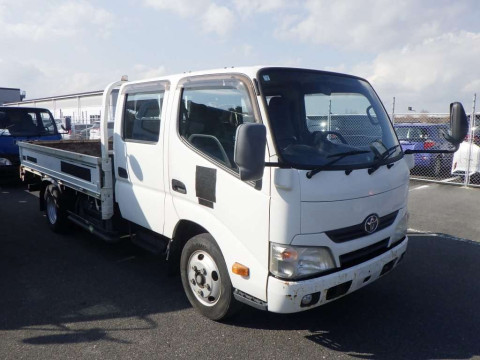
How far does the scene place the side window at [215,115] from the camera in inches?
119

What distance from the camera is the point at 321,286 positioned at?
2.77m

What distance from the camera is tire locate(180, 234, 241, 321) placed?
3158 millimetres

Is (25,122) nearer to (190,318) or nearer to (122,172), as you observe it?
(122,172)

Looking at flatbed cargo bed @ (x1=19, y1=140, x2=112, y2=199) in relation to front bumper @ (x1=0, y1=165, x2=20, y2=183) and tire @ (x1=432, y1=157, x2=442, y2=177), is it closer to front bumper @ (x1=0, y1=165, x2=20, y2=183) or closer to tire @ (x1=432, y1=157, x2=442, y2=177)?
front bumper @ (x1=0, y1=165, x2=20, y2=183)

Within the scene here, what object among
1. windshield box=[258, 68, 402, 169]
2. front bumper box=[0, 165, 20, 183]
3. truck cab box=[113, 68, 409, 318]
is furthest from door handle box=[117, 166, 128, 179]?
front bumper box=[0, 165, 20, 183]

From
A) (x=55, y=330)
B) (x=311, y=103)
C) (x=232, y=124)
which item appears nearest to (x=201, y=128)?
(x=232, y=124)

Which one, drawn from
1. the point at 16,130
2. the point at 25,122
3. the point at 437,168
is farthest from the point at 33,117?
the point at 437,168

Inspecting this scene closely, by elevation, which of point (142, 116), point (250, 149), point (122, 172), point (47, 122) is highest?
point (142, 116)

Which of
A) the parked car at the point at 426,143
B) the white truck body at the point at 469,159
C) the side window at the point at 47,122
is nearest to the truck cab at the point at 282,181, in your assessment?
the side window at the point at 47,122

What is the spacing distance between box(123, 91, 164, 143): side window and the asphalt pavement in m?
1.61

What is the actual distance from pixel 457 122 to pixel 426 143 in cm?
861

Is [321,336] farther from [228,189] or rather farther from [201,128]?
[201,128]

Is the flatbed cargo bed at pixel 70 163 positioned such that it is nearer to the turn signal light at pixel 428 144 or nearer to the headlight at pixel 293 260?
the headlight at pixel 293 260

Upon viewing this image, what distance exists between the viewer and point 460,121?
335 centimetres
